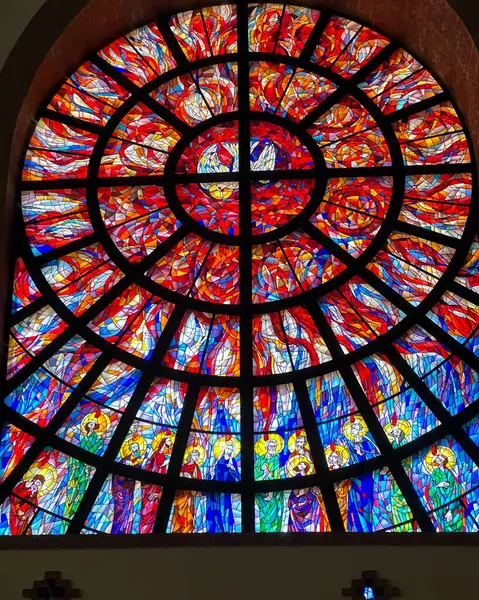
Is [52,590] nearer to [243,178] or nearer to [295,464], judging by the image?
[295,464]

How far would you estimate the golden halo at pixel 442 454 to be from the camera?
7863 millimetres

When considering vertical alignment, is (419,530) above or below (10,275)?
below

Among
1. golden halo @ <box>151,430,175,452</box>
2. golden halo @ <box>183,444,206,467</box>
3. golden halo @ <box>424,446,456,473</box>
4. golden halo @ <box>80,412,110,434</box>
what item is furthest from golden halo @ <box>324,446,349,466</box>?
golden halo @ <box>80,412,110,434</box>

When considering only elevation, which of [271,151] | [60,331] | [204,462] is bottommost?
[204,462]

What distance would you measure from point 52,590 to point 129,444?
1461 millimetres

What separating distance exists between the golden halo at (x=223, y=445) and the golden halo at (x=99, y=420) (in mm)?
880

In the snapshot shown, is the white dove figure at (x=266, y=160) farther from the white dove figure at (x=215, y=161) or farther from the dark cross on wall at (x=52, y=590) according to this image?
the dark cross on wall at (x=52, y=590)

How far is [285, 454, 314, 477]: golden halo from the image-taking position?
794 cm

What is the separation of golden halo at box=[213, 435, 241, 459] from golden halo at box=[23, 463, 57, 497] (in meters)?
1.26

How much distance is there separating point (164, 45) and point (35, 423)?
3749mm

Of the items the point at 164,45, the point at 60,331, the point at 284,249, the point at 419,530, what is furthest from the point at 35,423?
the point at 164,45

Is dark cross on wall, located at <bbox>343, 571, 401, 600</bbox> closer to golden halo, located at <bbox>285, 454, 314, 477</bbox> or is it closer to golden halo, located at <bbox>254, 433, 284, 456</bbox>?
golden halo, located at <bbox>285, 454, 314, 477</bbox>

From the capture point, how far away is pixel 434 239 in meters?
8.59

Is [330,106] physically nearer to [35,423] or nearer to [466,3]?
[466,3]
